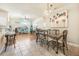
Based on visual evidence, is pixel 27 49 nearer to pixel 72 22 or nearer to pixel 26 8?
pixel 26 8

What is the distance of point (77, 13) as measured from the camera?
2146 millimetres

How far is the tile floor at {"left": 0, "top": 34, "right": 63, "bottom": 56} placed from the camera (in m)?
2.16

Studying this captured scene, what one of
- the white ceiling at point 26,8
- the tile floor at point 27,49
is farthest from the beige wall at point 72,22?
the tile floor at point 27,49

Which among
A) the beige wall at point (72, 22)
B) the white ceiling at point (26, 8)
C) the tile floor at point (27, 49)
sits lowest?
the tile floor at point (27, 49)

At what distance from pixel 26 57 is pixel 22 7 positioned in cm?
79

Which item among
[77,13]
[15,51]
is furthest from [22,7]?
[77,13]

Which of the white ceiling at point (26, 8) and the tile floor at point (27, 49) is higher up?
the white ceiling at point (26, 8)

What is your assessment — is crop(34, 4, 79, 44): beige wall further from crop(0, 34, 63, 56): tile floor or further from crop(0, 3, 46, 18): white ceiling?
crop(0, 34, 63, 56): tile floor

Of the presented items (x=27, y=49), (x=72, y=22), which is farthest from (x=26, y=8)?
(x=72, y=22)

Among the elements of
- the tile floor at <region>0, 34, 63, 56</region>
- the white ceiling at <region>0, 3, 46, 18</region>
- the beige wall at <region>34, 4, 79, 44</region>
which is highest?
the white ceiling at <region>0, 3, 46, 18</region>

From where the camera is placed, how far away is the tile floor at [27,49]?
2.16 m

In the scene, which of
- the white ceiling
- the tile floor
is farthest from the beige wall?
the tile floor

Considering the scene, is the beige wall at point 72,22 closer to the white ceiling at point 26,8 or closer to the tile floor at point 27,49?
the white ceiling at point 26,8

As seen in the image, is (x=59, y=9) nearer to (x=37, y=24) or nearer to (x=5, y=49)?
(x=37, y=24)
